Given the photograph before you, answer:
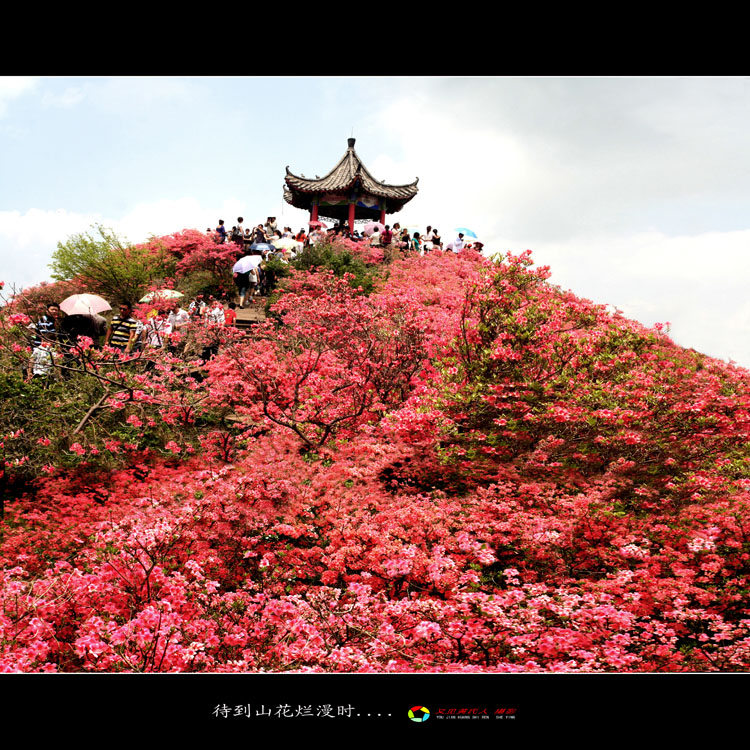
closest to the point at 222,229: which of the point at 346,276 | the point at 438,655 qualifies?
the point at 346,276

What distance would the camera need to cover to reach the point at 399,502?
5129 mm

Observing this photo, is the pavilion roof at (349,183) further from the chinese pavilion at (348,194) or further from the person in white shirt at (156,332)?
the person in white shirt at (156,332)

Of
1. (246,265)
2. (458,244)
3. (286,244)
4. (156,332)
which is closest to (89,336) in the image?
(156,332)

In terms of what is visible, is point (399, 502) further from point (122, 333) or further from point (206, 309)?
point (206, 309)

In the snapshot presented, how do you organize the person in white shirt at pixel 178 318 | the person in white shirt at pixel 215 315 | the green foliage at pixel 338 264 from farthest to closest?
the green foliage at pixel 338 264, the person in white shirt at pixel 178 318, the person in white shirt at pixel 215 315

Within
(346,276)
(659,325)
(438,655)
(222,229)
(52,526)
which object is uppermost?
(222,229)

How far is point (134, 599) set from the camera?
3.57 metres

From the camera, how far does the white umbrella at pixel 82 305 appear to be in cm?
789

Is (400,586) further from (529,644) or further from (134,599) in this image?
(134,599)

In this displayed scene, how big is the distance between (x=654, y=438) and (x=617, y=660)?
11.0ft

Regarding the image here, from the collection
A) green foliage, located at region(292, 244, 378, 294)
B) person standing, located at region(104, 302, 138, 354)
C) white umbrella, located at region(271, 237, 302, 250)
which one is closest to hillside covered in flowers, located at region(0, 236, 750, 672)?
person standing, located at region(104, 302, 138, 354)
